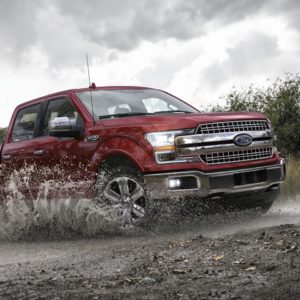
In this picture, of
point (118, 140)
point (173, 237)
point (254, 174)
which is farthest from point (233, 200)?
point (118, 140)

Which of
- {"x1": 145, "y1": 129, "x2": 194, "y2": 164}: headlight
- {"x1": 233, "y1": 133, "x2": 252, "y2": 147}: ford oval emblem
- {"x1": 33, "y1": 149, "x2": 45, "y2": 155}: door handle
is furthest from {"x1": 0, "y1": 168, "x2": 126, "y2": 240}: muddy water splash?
{"x1": 233, "y1": 133, "x2": 252, "y2": 147}: ford oval emblem

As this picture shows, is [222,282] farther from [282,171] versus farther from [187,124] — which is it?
[282,171]

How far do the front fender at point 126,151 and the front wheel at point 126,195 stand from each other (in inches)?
6.3

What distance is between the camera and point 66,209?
23.2ft

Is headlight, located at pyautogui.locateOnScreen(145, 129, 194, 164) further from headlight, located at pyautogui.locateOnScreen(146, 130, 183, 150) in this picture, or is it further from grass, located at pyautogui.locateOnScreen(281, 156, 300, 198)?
grass, located at pyautogui.locateOnScreen(281, 156, 300, 198)

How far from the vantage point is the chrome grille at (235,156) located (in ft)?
21.1

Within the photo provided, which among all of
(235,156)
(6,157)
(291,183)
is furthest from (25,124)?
(291,183)

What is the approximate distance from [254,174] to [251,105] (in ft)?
42.3

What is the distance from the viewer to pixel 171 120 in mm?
6383

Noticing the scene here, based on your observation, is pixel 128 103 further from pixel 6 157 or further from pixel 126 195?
pixel 6 157

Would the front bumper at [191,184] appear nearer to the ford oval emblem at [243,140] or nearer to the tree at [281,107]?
the ford oval emblem at [243,140]

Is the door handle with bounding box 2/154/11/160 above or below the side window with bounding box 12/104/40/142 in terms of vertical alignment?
below

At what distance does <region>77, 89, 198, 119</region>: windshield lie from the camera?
726 centimetres

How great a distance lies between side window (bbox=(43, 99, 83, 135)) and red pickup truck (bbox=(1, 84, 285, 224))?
0.01m
